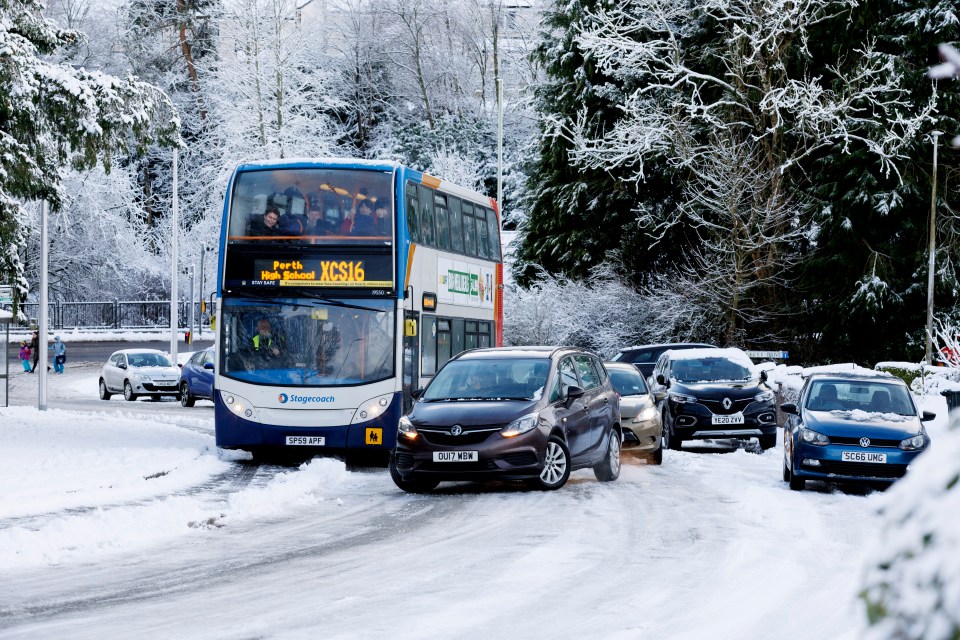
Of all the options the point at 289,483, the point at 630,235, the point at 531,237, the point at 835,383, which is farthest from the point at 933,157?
the point at 289,483

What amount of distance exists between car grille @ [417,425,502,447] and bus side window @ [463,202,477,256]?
8420mm

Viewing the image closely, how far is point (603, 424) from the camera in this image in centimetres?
1756

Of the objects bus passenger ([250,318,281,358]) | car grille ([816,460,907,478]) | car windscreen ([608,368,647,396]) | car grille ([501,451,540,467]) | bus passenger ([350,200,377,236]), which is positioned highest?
bus passenger ([350,200,377,236])

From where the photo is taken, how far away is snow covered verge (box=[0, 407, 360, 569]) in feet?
37.4

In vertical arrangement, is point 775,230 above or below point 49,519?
above

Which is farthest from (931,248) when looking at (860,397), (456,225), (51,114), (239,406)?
(51,114)

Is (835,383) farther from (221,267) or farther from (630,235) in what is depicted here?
(630,235)

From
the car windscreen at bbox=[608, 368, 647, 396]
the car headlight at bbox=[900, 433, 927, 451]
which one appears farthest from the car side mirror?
the car windscreen at bbox=[608, 368, 647, 396]

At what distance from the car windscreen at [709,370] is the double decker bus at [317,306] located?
616cm

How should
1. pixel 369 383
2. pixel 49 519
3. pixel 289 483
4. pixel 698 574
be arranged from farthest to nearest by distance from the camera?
pixel 369 383, pixel 289 483, pixel 49 519, pixel 698 574

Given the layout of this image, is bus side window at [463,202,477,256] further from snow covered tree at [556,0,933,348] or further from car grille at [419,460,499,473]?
snow covered tree at [556,0,933,348]

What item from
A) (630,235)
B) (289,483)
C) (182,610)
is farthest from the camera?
(630,235)

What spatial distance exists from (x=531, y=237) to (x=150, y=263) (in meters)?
27.4

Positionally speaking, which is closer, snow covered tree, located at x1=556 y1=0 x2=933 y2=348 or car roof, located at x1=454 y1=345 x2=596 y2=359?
car roof, located at x1=454 y1=345 x2=596 y2=359
